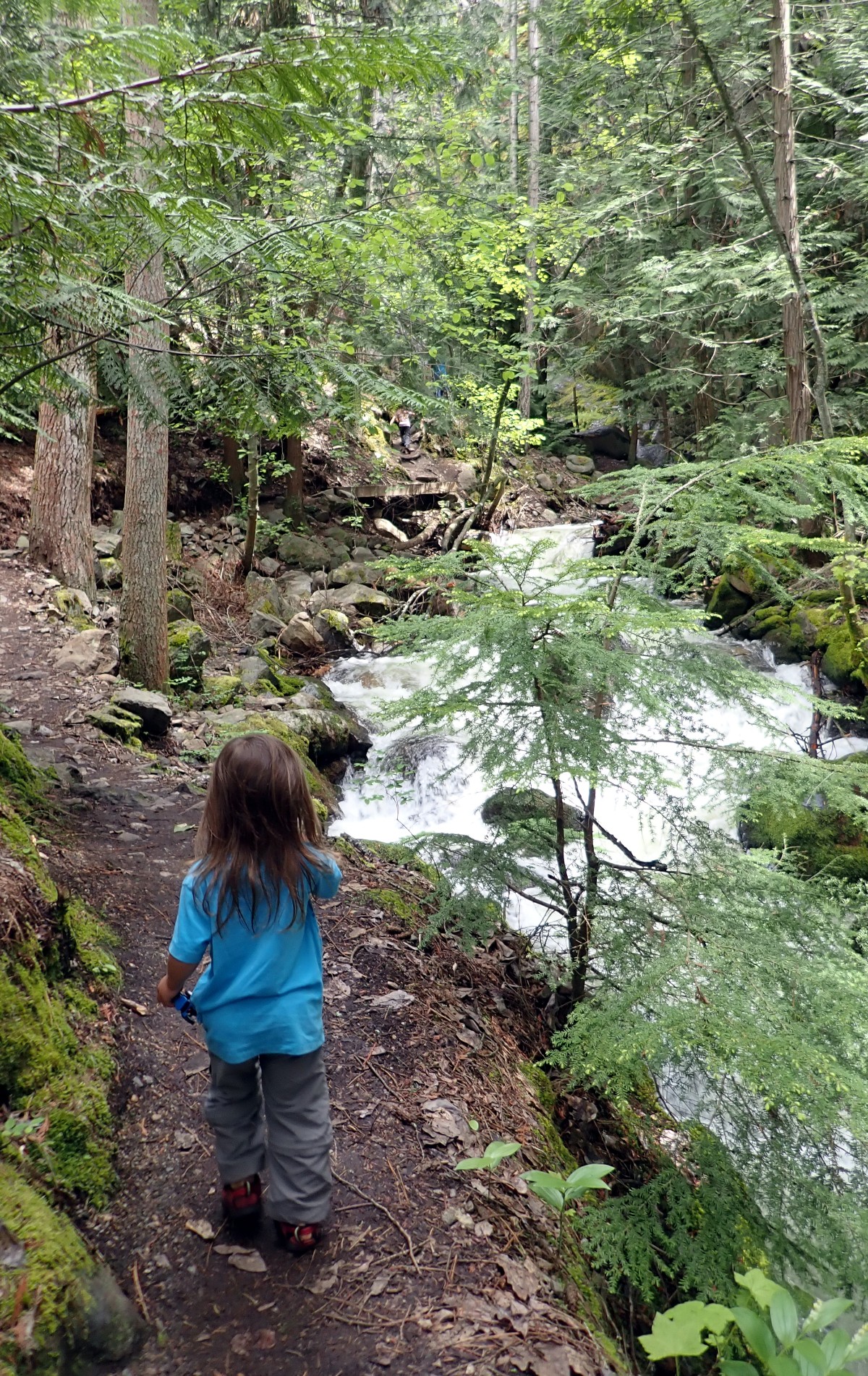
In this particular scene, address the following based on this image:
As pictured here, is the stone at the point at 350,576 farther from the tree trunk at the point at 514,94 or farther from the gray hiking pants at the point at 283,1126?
the gray hiking pants at the point at 283,1126

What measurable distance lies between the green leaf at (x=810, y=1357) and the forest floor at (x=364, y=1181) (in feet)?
2.22

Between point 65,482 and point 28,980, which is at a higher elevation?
point 65,482

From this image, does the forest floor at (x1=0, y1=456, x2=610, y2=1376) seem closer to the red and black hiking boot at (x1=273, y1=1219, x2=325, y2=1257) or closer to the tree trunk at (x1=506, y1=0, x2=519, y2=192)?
the red and black hiking boot at (x1=273, y1=1219, x2=325, y2=1257)

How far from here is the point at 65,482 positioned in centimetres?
956

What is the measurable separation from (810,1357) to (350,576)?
1337 centimetres

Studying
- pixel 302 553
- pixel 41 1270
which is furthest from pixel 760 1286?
pixel 302 553

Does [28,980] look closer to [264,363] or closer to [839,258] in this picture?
[264,363]

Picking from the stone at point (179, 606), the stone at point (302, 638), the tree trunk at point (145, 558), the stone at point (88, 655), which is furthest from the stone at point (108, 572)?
the tree trunk at point (145, 558)

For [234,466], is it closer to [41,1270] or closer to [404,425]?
[404,425]

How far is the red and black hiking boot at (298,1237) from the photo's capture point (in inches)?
93.7

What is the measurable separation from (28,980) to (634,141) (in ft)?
51.1

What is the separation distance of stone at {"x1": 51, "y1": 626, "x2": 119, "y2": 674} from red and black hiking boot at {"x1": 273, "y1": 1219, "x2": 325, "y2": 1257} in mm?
6486

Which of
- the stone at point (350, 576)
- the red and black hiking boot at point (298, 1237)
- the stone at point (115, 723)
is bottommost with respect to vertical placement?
the red and black hiking boot at point (298, 1237)

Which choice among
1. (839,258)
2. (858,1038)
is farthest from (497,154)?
(858,1038)
